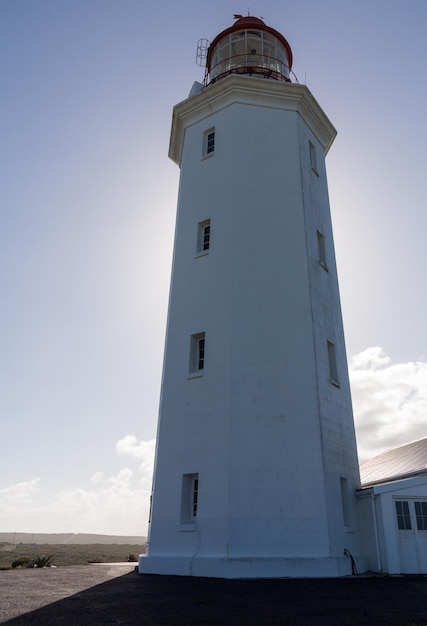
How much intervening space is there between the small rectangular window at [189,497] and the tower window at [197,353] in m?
3.19

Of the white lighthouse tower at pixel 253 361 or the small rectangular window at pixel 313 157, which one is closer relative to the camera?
the white lighthouse tower at pixel 253 361

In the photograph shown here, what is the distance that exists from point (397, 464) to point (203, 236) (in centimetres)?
1134

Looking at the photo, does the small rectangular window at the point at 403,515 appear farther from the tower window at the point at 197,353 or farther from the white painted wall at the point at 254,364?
the tower window at the point at 197,353

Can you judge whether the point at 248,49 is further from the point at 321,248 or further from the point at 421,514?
the point at 421,514

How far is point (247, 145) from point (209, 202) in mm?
2708

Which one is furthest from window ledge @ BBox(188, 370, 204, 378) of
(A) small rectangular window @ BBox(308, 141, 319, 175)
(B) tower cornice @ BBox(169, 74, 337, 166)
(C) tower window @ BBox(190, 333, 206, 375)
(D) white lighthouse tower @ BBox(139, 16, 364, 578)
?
(B) tower cornice @ BBox(169, 74, 337, 166)

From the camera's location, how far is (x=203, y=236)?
17.7m

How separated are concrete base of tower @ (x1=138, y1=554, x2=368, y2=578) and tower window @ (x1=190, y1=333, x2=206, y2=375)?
5353 millimetres

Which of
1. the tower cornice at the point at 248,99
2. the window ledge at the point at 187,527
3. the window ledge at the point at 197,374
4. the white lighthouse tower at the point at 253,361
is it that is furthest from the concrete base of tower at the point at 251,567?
the tower cornice at the point at 248,99

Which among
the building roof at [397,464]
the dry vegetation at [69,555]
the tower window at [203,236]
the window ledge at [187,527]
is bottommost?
the dry vegetation at [69,555]

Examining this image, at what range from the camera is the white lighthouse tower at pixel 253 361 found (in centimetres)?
1290

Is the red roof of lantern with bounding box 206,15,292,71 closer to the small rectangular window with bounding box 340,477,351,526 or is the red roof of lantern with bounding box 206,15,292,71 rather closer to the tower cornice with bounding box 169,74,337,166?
the tower cornice with bounding box 169,74,337,166

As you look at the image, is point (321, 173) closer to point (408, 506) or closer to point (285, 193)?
point (285, 193)

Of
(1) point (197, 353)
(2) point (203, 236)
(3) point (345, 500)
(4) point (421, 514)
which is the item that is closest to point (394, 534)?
(4) point (421, 514)
